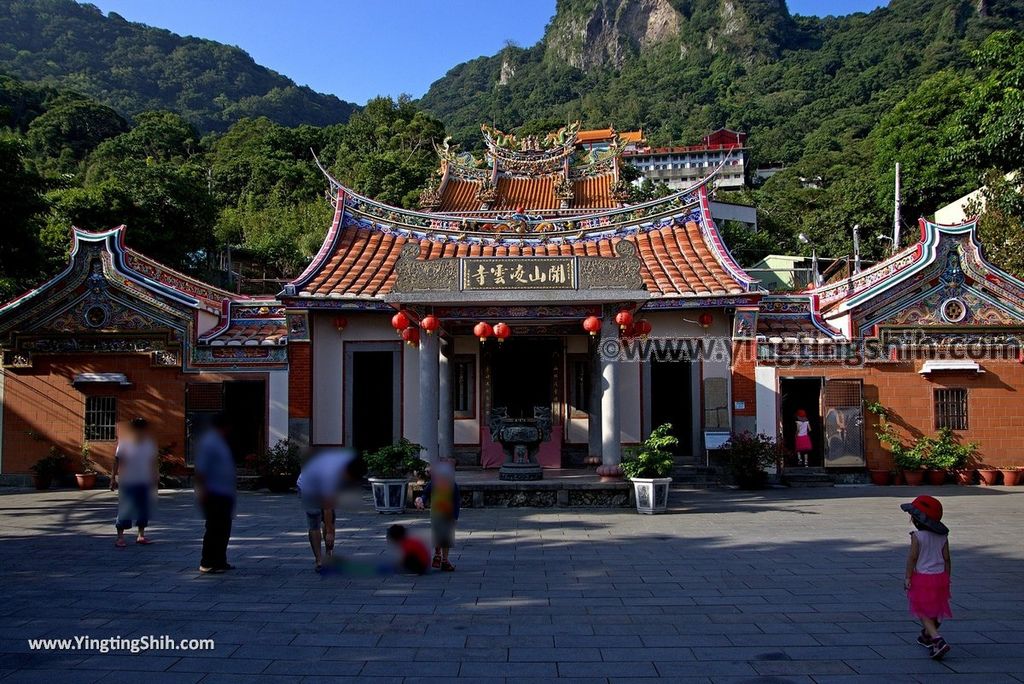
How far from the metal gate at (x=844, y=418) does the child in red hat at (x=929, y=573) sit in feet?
30.2

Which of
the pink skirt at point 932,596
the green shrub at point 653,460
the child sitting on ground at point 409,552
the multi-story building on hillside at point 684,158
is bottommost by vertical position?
the child sitting on ground at point 409,552

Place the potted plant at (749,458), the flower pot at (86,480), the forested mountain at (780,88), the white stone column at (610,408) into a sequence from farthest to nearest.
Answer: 1. the forested mountain at (780,88)
2. the flower pot at (86,480)
3. the potted plant at (749,458)
4. the white stone column at (610,408)

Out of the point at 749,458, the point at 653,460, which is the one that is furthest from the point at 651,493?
the point at 749,458

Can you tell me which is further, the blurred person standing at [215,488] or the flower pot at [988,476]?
the flower pot at [988,476]

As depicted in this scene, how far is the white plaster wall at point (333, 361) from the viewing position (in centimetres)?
1461

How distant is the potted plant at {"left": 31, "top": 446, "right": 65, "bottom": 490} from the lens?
1392 cm

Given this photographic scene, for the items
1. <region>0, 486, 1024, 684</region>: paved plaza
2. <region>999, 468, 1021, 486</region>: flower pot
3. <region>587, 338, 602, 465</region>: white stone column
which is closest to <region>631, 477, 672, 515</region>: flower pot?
<region>0, 486, 1024, 684</region>: paved plaza

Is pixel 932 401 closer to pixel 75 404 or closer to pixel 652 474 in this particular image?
pixel 652 474

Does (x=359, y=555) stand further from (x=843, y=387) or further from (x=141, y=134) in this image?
(x=141, y=134)

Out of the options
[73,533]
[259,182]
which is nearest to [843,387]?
[73,533]

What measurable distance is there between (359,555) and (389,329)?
22.4ft

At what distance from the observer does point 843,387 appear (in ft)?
46.2

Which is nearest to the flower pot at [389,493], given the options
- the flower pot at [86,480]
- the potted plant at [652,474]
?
the potted plant at [652,474]

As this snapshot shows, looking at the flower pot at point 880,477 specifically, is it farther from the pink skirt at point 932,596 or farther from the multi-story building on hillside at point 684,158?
the multi-story building on hillside at point 684,158
